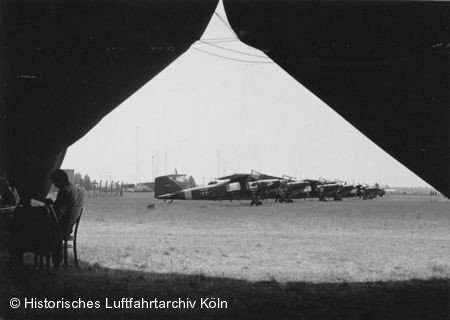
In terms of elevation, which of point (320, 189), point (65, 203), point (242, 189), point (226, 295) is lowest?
point (320, 189)

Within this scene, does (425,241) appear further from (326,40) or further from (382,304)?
(326,40)

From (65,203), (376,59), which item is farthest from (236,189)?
(376,59)

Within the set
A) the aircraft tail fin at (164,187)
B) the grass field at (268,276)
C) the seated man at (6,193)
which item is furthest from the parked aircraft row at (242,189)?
the seated man at (6,193)

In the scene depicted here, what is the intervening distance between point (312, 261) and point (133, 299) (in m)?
3.48

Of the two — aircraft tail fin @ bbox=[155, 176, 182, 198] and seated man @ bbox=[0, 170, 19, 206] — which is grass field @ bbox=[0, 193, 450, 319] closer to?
seated man @ bbox=[0, 170, 19, 206]

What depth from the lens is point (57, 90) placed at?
17.0 ft

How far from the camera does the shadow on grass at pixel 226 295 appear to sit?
12.8 ft

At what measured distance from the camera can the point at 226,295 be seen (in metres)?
4.66

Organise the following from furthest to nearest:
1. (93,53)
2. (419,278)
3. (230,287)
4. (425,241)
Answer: (425,241) < (419,278) < (230,287) < (93,53)

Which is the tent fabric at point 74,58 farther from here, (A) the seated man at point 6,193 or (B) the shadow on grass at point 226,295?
(B) the shadow on grass at point 226,295

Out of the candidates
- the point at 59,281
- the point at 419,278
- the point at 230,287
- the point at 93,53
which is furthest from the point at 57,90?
the point at 419,278

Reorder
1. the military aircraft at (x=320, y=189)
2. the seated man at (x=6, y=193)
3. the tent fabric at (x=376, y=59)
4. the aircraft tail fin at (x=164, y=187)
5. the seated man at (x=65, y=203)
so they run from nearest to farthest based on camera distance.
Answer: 1. the tent fabric at (x=376, y=59)
2. the seated man at (x=65, y=203)
3. the seated man at (x=6, y=193)
4. the aircraft tail fin at (x=164, y=187)
5. the military aircraft at (x=320, y=189)

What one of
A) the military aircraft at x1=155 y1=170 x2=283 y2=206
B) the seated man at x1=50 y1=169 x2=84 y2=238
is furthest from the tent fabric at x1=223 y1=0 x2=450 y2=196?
the military aircraft at x1=155 y1=170 x2=283 y2=206

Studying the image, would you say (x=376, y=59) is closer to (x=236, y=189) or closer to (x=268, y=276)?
(x=268, y=276)
